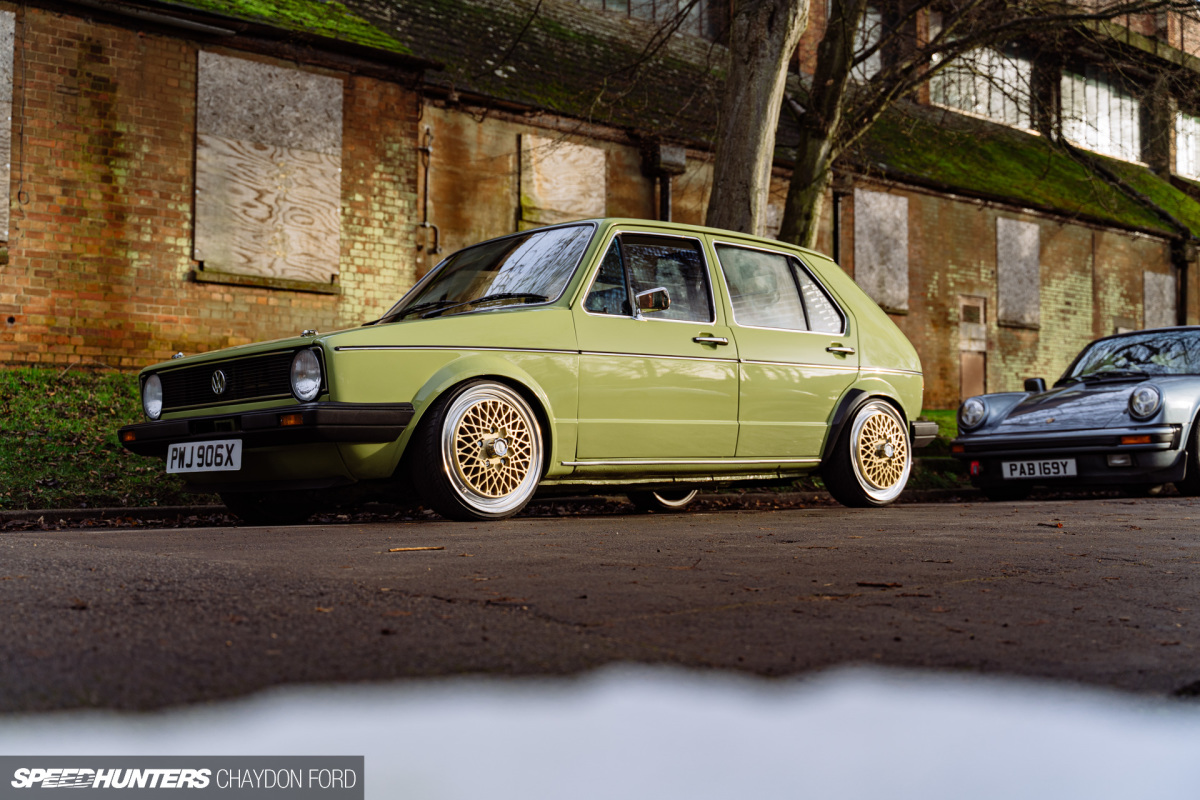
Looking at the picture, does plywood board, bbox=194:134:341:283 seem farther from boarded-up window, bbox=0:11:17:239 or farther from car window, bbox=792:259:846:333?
car window, bbox=792:259:846:333

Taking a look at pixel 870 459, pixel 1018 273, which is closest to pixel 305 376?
pixel 870 459

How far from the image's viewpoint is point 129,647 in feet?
7.30

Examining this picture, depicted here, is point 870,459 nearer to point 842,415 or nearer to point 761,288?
point 842,415

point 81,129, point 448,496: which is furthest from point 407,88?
point 448,496

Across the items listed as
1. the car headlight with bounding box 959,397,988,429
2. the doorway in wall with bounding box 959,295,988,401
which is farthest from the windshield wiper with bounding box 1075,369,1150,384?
the doorway in wall with bounding box 959,295,988,401

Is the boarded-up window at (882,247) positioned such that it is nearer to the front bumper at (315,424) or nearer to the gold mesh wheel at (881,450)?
the gold mesh wheel at (881,450)

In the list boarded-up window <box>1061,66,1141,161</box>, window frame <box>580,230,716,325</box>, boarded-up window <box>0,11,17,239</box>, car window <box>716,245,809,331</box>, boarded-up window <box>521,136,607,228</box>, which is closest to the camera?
window frame <box>580,230,716,325</box>

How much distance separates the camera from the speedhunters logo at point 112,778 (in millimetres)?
1584

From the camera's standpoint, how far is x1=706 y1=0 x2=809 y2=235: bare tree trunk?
10.6m

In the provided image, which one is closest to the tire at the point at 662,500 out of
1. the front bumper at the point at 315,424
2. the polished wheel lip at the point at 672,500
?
the polished wheel lip at the point at 672,500

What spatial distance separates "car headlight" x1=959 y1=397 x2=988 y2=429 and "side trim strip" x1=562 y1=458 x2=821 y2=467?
2732 millimetres

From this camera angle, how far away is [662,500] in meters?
7.72

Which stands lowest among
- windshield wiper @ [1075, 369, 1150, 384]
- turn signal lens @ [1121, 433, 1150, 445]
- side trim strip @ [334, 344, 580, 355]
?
turn signal lens @ [1121, 433, 1150, 445]

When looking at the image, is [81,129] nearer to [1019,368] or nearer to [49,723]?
[49,723]
